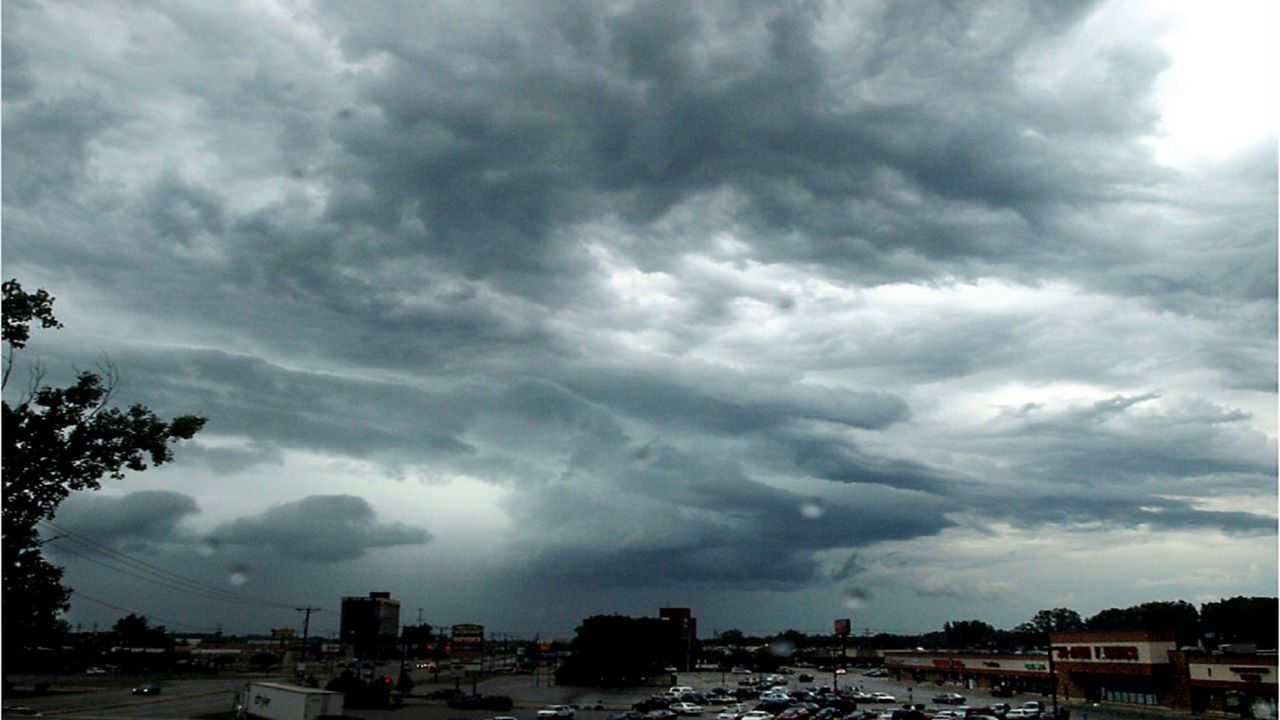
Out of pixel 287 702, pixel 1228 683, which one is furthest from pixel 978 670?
pixel 287 702

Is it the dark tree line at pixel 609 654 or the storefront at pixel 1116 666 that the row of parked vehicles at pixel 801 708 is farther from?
the dark tree line at pixel 609 654

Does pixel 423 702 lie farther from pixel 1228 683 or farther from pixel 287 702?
pixel 1228 683

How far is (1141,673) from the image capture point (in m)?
78.2

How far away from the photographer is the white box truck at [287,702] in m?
53.8

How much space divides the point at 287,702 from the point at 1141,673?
237 ft

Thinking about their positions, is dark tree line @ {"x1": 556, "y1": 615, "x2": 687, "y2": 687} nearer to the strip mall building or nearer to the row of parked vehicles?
the row of parked vehicles

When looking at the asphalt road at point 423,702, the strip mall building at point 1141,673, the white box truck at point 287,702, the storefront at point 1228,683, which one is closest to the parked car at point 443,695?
the asphalt road at point 423,702

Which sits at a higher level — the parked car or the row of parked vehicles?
the row of parked vehicles

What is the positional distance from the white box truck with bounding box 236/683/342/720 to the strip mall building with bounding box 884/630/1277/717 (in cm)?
4771

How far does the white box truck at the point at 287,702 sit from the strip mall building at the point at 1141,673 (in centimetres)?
4771

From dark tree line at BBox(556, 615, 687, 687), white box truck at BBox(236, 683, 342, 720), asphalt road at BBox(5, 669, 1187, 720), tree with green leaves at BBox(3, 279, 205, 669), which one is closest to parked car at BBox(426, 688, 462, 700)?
asphalt road at BBox(5, 669, 1187, 720)

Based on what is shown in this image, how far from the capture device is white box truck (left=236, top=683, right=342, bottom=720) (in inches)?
2119

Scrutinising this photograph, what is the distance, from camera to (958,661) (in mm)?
115812

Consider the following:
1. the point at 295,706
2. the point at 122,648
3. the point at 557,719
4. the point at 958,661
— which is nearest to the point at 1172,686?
the point at 958,661
